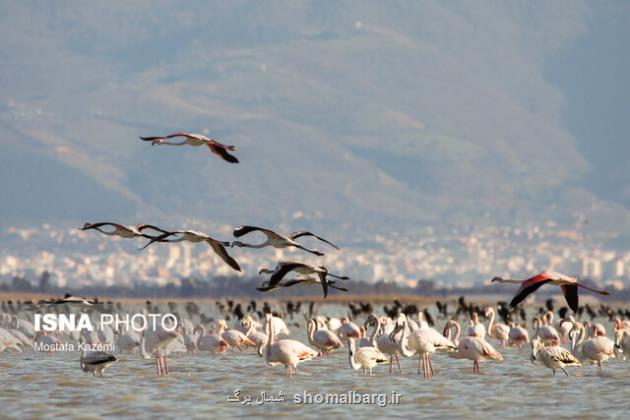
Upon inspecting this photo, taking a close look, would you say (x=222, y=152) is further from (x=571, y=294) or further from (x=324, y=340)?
(x=324, y=340)

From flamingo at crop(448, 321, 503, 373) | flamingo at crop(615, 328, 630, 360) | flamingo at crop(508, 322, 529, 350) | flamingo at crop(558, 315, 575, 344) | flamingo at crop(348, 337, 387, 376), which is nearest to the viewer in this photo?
flamingo at crop(348, 337, 387, 376)

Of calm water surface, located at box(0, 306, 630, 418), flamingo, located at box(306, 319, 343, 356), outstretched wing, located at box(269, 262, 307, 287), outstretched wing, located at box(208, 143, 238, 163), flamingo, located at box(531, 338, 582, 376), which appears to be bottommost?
calm water surface, located at box(0, 306, 630, 418)

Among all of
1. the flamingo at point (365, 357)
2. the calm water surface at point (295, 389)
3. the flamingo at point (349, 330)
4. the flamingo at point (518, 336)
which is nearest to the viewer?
the calm water surface at point (295, 389)

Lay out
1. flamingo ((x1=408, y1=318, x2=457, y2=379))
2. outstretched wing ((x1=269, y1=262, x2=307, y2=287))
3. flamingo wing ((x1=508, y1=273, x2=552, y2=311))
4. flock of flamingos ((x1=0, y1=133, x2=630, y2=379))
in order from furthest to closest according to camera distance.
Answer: flamingo ((x1=408, y1=318, x2=457, y2=379))
flock of flamingos ((x1=0, y1=133, x2=630, y2=379))
outstretched wing ((x1=269, y1=262, x2=307, y2=287))
flamingo wing ((x1=508, y1=273, x2=552, y2=311))

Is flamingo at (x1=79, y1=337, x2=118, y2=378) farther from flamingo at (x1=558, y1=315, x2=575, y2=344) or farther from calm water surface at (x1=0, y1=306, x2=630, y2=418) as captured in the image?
flamingo at (x1=558, y1=315, x2=575, y2=344)

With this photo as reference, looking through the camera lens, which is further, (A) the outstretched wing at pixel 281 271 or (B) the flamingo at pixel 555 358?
(B) the flamingo at pixel 555 358

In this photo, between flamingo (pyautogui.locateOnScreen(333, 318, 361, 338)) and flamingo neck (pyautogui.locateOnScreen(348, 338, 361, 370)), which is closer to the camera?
flamingo neck (pyautogui.locateOnScreen(348, 338, 361, 370))

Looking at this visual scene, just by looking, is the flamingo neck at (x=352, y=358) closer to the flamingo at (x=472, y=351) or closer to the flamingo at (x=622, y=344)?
the flamingo at (x=472, y=351)

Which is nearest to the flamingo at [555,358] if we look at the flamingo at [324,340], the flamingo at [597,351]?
the flamingo at [597,351]

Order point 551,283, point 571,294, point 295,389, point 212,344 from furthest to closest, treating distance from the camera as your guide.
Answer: point 212,344 < point 295,389 < point 571,294 < point 551,283

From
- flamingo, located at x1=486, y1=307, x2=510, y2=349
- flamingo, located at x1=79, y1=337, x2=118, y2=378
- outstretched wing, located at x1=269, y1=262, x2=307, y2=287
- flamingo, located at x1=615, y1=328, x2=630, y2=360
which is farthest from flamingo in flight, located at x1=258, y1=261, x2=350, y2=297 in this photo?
flamingo, located at x1=486, y1=307, x2=510, y2=349

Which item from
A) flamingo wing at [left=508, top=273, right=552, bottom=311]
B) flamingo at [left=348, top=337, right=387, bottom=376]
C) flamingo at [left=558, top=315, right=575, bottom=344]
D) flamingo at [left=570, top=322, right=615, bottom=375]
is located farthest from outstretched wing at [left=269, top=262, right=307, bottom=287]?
flamingo at [left=558, top=315, right=575, bottom=344]

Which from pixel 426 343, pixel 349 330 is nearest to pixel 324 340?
pixel 349 330

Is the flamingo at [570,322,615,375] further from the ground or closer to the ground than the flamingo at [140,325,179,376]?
closer to the ground
